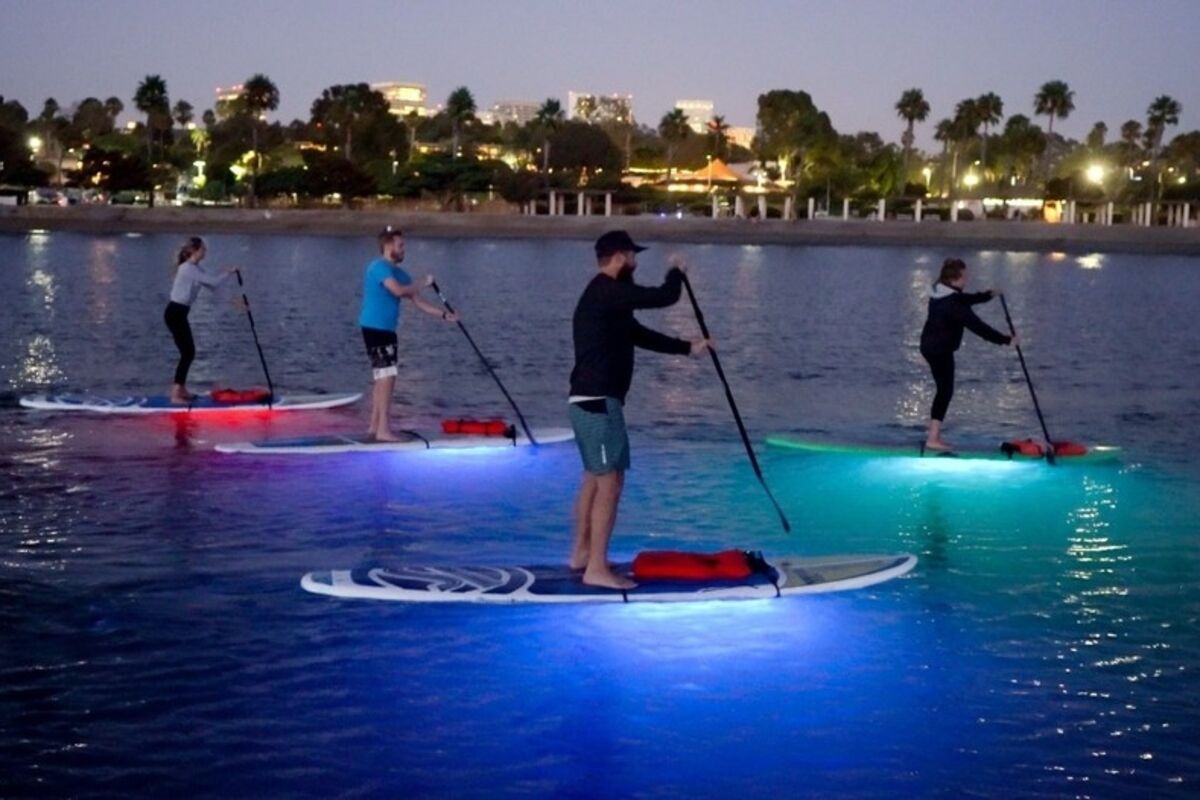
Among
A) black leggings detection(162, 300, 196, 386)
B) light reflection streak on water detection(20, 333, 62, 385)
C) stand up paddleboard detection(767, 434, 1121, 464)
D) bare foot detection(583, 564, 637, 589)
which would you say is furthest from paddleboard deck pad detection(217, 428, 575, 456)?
light reflection streak on water detection(20, 333, 62, 385)

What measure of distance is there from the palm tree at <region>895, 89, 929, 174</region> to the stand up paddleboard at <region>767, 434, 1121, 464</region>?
14972 centimetres

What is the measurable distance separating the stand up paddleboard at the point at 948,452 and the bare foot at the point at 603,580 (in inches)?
230

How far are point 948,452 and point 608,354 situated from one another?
627 centimetres

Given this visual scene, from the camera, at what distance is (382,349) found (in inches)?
529

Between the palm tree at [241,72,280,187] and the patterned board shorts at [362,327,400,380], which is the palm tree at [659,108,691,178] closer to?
the palm tree at [241,72,280,187]

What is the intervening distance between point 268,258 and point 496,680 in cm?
6621

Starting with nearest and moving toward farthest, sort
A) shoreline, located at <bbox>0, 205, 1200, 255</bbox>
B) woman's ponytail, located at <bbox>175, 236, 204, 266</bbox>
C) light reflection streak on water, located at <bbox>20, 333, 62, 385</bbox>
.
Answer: woman's ponytail, located at <bbox>175, 236, 204, 266</bbox> < light reflection streak on water, located at <bbox>20, 333, 62, 385</bbox> < shoreline, located at <bbox>0, 205, 1200, 255</bbox>

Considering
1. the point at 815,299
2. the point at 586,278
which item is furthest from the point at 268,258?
the point at 815,299

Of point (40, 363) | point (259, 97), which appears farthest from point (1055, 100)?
point (40, 363)

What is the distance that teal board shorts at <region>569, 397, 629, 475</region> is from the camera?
27.8ft

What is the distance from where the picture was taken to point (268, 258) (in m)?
71.9

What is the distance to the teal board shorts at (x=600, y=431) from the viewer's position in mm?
8469

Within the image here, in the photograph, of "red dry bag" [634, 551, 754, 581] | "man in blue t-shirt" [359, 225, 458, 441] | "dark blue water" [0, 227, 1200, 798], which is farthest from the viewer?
"man in blue t-shirt" [359, 225, 458, 441]

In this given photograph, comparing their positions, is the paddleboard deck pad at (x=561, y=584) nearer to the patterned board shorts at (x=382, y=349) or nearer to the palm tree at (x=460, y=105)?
the patterned board shorts at (x=382, y=349)
